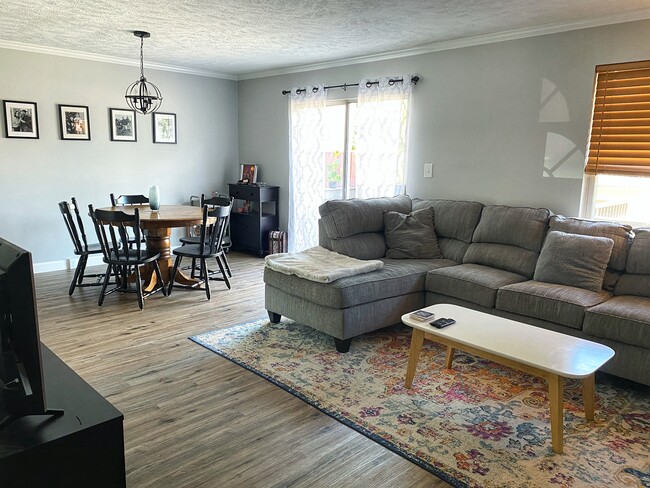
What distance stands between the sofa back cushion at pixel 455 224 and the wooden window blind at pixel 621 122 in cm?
97

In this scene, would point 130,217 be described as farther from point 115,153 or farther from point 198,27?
point 115,153

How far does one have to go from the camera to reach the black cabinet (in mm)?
6457

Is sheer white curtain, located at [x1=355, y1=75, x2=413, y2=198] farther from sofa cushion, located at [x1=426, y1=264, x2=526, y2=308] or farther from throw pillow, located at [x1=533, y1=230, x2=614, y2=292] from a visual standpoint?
throw pillow, located at [x1=533, y1=230, x2=614, y2=292]

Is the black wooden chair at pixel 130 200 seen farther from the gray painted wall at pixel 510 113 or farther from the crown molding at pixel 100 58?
the gray painted wall at pixel 510 113

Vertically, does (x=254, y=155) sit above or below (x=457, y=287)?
above

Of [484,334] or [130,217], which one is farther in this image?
[130,217]

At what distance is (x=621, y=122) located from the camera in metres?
3.69

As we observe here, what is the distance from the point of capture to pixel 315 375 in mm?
3070

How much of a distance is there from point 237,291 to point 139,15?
2584 millimetres

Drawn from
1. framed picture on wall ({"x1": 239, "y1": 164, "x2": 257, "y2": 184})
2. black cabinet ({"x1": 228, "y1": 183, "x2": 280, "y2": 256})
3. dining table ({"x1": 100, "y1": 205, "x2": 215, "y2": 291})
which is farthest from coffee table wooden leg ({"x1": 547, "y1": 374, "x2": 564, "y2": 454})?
framed picture on wall ({"x1": 239, "y1": 164, "x2": 257, "y2": 184})

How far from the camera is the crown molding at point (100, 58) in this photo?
5.04 metres

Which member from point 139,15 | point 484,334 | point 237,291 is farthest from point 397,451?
Answer: point 139,15

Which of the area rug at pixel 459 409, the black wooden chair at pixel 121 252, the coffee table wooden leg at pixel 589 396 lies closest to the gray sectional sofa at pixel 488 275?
the area rug at pixel 459 409

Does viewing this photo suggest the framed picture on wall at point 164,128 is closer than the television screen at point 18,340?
No
